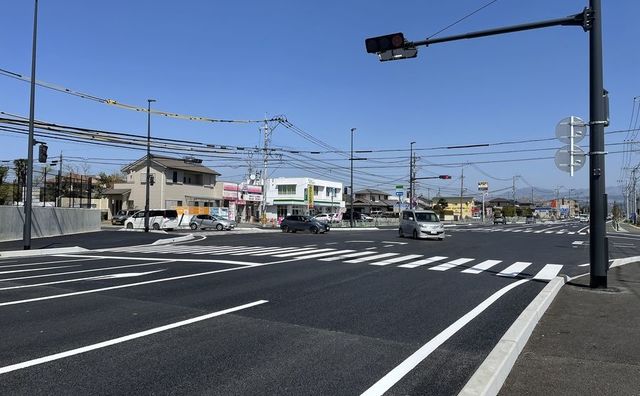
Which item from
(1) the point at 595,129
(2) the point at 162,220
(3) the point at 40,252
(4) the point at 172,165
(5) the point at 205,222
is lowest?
(3) the point at 40,252

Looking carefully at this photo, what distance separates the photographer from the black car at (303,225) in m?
40.1

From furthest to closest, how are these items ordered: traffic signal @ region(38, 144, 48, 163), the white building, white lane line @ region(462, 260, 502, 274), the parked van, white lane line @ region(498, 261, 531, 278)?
the white building, the parked van, traffic signal @ region(38, 144, 48, 163), white lane line @ region(462, 260, 502, 274), white lane line @ region(498, 261, 531, 278)

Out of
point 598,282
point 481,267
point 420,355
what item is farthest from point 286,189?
point 420,355

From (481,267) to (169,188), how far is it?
5133 centimetres

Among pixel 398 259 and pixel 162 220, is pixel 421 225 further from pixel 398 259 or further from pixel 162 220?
pixel 162 220

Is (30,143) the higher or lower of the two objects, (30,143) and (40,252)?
the higher

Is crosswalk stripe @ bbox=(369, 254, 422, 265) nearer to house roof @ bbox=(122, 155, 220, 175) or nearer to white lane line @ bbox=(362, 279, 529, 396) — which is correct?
white lane line @ bbox=(362, 279, 529, 396)

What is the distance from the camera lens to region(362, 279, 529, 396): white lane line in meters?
4.58

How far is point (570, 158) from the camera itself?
1048 centimetres

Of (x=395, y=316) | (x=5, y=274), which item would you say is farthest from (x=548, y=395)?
(x=5, y=274)

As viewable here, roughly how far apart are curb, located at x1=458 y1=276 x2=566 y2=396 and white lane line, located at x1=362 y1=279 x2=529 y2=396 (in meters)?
0.78

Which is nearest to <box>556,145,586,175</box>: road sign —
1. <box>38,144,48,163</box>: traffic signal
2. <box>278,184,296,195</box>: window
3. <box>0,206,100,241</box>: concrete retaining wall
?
<box>38,144,48,163</box>: traffic signal

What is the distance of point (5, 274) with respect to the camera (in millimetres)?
12914

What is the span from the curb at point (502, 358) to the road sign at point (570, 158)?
3976 millimetres
